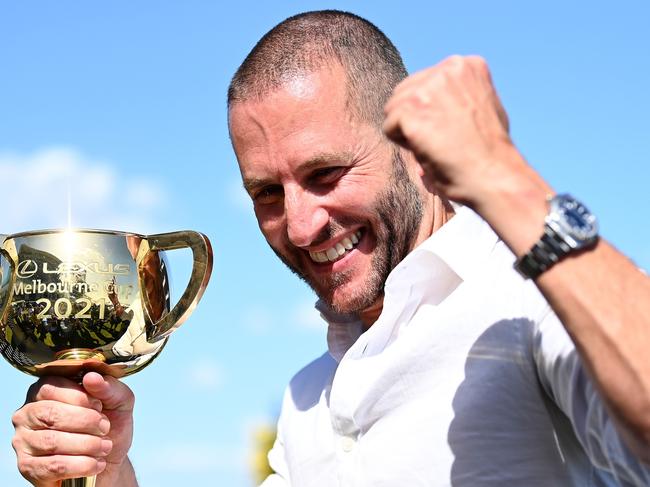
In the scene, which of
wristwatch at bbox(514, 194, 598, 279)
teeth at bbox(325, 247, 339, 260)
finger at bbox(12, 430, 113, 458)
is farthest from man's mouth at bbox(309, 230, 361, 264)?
wristwatch at bbox(514, 194, 598, 279)

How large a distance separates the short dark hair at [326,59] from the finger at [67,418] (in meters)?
1.18

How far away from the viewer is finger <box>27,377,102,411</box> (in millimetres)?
2867

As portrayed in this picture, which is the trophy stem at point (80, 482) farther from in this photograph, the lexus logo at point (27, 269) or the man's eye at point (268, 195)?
the man's eye at point (268, 195)

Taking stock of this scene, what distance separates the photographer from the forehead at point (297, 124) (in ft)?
10.3

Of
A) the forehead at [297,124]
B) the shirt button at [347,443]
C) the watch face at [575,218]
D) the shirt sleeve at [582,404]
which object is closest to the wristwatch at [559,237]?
the watch face at [575,218]

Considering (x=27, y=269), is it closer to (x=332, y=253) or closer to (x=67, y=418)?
(x=67, y=418)

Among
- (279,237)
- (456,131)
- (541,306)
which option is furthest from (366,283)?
(456,131)

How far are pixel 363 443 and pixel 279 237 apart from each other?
3.08ft

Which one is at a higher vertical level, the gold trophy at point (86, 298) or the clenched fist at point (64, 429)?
the gold trophy at point (86, 298)

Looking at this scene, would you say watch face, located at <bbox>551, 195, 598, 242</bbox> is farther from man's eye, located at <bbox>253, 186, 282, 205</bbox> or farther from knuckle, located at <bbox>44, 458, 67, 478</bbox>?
knuckle, located at <bbox>44, 458, 67, 478</bbox>

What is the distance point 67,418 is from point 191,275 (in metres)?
0.55

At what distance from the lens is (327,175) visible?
10.4ft

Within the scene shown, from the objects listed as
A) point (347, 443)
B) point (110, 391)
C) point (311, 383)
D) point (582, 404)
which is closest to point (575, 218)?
point (582, 404)

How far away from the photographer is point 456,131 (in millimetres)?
1775
